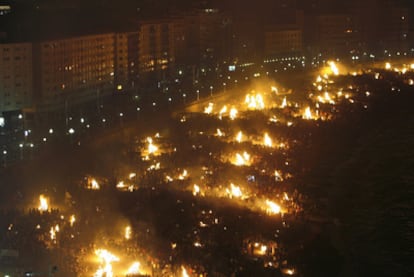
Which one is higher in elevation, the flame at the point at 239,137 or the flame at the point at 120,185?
the flame at the point at 120,185

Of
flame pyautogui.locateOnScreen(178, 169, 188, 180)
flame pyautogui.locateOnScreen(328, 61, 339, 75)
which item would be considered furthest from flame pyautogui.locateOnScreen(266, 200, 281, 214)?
flame pyautogui.locateOnScreen(328, 61, 339, 75)

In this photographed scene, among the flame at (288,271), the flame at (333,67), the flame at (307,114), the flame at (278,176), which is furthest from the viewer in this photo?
the flame at (333,67)

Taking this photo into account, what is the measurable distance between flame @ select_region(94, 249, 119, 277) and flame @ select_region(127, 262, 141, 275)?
170 millimetres

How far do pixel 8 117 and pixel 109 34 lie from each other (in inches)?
195

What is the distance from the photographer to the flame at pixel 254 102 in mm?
17625

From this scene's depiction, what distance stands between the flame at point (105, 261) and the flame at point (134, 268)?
17 cm

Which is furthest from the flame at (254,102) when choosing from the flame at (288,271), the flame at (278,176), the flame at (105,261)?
the flame at (105,261)

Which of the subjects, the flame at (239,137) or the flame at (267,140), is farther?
the flame at (239,137)

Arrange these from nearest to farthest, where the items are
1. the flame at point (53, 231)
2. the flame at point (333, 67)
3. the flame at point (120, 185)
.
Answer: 1. the flame at point (53, 231)
2. the flame at point (120, 185)
3. the flame at point (333, 67)

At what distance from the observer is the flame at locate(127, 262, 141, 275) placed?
740 centimetres

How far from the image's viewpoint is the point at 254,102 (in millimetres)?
18188

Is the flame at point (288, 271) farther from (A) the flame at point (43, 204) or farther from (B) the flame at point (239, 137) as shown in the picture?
(B) the flame at point (239, 137)

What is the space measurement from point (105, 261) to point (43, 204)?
1749mm

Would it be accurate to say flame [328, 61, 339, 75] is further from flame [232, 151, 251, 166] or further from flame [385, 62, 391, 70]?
flame [232, 151, 251, 166]
